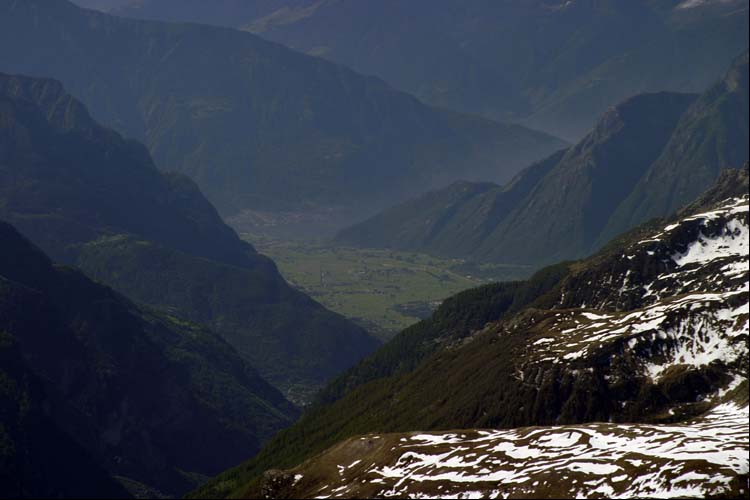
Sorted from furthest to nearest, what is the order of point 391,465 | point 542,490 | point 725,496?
point 391,465
point 542,490
point 725,496

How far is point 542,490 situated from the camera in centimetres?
16400

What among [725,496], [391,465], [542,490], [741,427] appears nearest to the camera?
[725,496]

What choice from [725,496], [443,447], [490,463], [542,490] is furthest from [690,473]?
[443,447]

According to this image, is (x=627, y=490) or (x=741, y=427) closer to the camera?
(x=627, y=490)

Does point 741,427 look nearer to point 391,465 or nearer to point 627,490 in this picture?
point 627,490

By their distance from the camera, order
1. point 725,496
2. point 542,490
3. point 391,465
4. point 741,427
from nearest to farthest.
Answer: point 725,496
point 542,490
point 741,427
point 391,465

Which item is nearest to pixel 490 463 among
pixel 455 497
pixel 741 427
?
pixel 455 497

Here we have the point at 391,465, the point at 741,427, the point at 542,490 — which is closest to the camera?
the point at 542,490

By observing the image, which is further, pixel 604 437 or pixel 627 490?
pixel 604 437

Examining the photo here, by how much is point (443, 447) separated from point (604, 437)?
103 feet

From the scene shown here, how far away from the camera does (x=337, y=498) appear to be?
616 ft

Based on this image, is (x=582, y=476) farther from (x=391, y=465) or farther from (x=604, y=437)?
(x=391, y=465)

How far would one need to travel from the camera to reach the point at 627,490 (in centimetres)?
15638

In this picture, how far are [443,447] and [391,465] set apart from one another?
10555 mm
